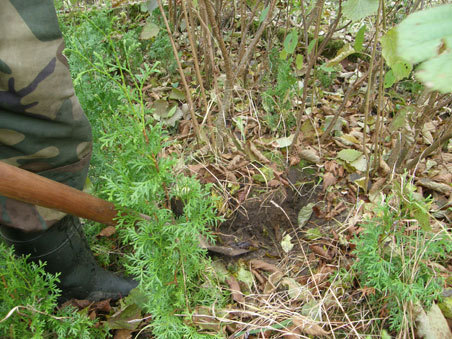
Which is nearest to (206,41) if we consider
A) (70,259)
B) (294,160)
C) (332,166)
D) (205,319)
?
(294,160)

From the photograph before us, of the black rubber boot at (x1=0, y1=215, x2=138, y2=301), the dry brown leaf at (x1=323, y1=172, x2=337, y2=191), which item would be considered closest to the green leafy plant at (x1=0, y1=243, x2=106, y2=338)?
the black rubber boot at (x1=0, y1=215, x2=138, y2=301)

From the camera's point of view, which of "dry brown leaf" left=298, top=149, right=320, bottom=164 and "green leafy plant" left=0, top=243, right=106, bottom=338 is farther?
"dry brown leaf" left=298, top=149, right=320, bottom=164

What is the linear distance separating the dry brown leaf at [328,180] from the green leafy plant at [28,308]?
1242mm

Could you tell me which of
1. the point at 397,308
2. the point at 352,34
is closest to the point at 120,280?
the point at 397,308

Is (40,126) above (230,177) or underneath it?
above

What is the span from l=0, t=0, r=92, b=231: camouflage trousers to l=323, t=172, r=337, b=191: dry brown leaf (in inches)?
45.1

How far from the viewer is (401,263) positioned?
1214 mm

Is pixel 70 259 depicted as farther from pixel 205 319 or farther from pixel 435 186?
pixel 435 186

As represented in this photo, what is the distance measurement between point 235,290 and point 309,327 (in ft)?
1.13

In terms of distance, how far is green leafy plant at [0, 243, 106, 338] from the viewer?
1.14 meters

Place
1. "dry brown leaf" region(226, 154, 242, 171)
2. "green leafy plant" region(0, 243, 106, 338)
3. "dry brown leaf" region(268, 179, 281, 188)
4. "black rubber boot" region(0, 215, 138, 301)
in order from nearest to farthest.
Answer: "green leafy plant" region(0, 243, 106, 338), "black rubber boot" region(0, 215, 138, 301), "dry brown leaf" region(268, 179, 281, 188), "dry brown leaf" region(226, 154, 242, 171)

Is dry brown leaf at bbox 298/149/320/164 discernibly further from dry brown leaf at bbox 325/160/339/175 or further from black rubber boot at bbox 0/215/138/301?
black rubber boot at bbox 0/215/138/301

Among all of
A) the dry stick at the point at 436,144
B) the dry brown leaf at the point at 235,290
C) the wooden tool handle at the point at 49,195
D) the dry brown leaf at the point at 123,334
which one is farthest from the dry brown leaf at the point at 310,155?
the dry brown leaf at the point at 123,334

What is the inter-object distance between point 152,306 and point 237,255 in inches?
20.0
